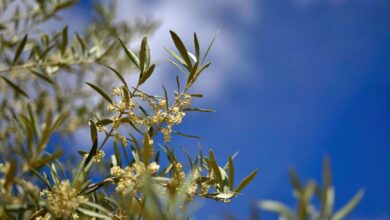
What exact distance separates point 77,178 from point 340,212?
2.04 feet

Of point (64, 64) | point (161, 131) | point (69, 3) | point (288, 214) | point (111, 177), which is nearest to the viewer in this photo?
point (288, 214)

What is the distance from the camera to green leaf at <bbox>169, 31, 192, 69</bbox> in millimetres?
1266

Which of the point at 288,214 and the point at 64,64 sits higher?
the point at 64,64

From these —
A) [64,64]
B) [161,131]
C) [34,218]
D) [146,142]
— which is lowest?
[34,218]

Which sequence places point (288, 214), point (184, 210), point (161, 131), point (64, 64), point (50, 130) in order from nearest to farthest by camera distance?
point (288, 214) → point (50, 130) → point (184, 210) → point (161, 131) → point (64, 64)

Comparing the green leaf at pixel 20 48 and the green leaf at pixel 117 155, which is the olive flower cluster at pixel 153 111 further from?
the green leaf at pixel 20 48

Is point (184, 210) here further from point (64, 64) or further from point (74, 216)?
point (64, 64)

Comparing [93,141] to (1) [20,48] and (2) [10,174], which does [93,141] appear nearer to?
(2) [10,174]

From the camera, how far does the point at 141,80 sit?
4.24 ft

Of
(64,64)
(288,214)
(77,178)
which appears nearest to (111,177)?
(77,178)

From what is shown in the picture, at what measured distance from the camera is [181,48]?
131 cm

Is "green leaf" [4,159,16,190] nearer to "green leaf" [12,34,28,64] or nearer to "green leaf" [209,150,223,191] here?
"green leaf" [209,150,223,191]

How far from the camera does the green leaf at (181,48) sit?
4.15ft

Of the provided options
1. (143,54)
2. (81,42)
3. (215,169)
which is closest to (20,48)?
(81,42)
